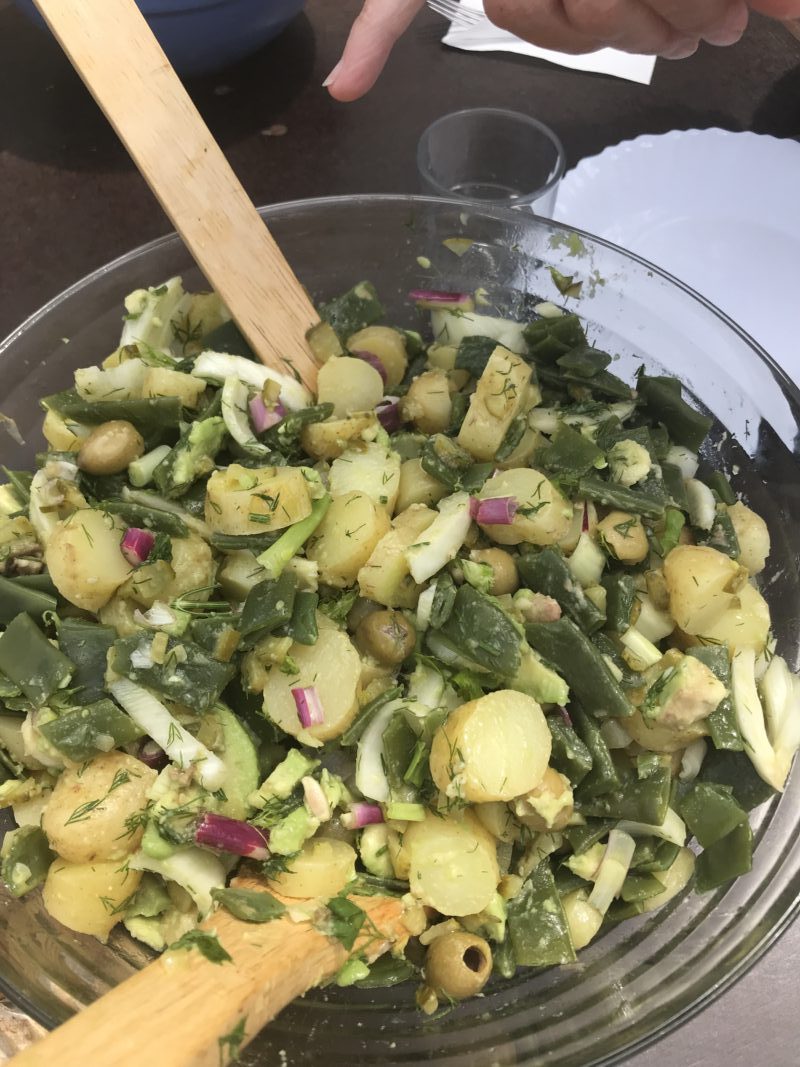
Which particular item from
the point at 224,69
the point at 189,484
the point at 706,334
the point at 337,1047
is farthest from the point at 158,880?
the point at 224,69

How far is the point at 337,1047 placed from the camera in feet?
5.25

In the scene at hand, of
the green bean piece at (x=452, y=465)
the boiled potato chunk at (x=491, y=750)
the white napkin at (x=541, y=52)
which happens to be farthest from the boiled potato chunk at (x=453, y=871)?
the white napkin at (x=541, y=52)

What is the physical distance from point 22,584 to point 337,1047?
1.19 m

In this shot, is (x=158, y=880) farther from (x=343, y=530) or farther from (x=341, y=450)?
(x=341, y=450)

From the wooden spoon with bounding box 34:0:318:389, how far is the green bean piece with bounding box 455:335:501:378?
0.41 meters

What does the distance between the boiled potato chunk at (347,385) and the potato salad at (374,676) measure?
59mm

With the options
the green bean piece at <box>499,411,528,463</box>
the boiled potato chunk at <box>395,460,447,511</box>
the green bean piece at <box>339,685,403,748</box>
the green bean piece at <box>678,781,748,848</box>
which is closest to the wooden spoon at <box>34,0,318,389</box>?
the boiled potato chunk at <box>395,460,447,511</box>

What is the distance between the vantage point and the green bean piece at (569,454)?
1.93m

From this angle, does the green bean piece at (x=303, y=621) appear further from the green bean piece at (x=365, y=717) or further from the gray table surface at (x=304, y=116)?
the gray table surface at (x=304, y=116)

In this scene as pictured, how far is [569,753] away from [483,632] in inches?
11.9

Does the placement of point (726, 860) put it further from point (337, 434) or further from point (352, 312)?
point (352, 312)

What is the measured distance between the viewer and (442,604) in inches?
68.5

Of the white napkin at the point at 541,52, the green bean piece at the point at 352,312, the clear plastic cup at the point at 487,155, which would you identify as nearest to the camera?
the green bean piece at the point at 352,312

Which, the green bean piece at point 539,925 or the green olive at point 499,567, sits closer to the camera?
the green bean piece at point 539,925
